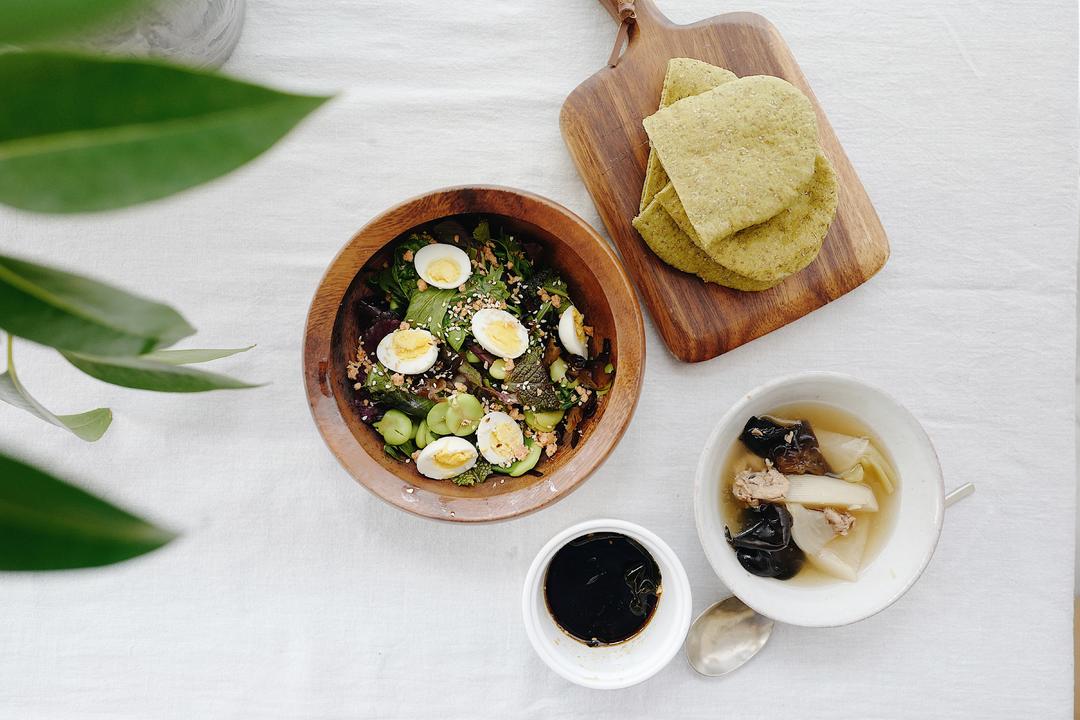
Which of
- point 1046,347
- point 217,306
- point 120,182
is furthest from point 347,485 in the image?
point 1046,347

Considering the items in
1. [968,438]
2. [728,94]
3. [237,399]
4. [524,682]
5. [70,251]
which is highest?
[728,94]

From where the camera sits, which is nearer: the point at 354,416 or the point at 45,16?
the point at 45,16

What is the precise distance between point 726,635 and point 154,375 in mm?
753

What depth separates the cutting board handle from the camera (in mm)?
1000

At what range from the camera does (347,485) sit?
1047 millimetres

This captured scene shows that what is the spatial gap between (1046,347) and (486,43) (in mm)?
816

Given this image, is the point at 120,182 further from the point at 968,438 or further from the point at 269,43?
the point at 968,438

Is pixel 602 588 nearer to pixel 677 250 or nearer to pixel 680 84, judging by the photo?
pixel 677 250

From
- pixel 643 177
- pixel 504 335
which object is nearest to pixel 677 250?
pixel 643 177

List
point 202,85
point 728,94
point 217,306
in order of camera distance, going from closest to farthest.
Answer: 1. point 202,85
2. point 728,94
3. point 217,306

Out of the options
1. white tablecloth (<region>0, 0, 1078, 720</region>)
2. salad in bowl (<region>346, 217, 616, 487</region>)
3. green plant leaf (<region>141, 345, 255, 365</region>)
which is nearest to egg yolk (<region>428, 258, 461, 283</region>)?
salad in bowl (<region>346, 217, 616, 487</region>)

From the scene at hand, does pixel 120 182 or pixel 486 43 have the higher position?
pixel 120 182

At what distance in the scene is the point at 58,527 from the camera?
1.12 ft

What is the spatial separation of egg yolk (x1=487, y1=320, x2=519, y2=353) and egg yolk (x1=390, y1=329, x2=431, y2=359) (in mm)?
82
